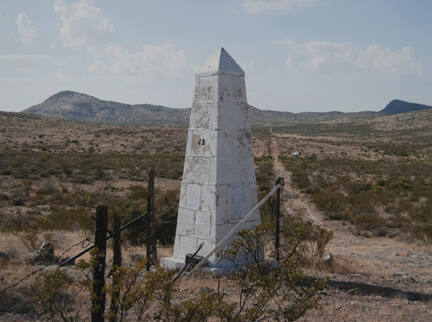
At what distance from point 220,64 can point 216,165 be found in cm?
192

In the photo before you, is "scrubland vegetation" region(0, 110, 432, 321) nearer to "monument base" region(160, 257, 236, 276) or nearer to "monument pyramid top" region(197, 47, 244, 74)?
"monument base" region(160, 257, 236, 276)

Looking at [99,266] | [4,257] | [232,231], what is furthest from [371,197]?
[99,266]

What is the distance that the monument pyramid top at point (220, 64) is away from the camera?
7.49 m

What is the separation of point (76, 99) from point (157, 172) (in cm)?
16055

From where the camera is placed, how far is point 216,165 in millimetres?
7227

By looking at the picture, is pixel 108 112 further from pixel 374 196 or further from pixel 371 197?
pixel 371 197

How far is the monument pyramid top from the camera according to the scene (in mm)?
7488

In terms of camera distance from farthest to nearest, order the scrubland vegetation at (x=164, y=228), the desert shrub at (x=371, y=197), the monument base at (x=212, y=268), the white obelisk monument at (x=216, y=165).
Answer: the desert shrub at (x=371, y=197) → the white obelisk monument at (x=216, y=165) → the monument base at (x=212, y=268) → the scrubland vegetation at (x=164, y=228)

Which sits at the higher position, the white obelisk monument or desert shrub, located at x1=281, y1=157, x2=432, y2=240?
the white obelisk monument

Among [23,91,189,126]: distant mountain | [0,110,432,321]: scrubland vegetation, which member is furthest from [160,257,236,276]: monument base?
[23,91,189,126]: distant mountain

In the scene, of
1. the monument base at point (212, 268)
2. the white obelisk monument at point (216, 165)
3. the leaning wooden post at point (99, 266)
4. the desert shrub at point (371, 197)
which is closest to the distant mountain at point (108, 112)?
the desert shrub at point (371, 197)

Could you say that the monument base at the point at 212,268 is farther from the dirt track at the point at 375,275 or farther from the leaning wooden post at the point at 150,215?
the dirt track at the point at 375,275

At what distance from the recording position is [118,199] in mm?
20094

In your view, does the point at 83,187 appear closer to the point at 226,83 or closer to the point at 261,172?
the point at 261,172
